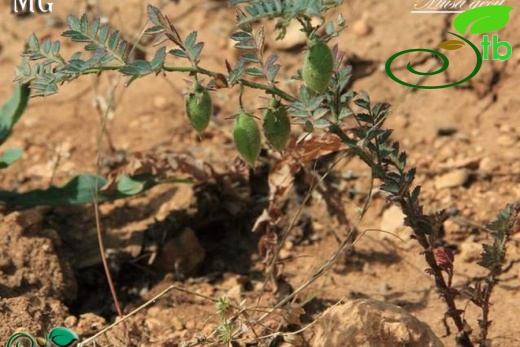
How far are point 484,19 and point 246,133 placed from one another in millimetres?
1721

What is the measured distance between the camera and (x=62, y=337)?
A: 92.4 inches

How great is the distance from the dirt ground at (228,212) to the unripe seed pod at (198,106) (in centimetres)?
47

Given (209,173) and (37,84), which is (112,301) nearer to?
(209,173)

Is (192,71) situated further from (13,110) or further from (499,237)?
(13,110)

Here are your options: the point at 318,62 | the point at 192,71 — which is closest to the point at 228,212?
the point at 192,71

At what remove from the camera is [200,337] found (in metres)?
2.31

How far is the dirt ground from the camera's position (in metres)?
2.62

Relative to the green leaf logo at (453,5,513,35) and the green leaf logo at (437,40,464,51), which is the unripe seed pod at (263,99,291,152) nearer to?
the green leaf logo at (437,40,464,51)

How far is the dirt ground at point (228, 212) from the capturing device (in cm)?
262

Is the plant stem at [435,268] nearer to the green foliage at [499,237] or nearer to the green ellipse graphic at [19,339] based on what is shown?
the green foliage at [499,237]

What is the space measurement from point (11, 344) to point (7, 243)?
18.2 inches

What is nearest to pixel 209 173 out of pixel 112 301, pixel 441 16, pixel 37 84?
pixel 112 301

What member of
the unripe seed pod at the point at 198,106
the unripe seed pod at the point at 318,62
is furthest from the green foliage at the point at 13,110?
the unripe seed pod at the point at 318,62

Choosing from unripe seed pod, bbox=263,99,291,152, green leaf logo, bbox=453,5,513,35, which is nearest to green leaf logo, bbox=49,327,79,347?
unripe seed pod, bbox=263,99,291,152
